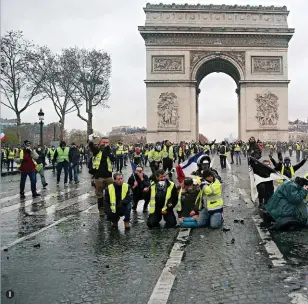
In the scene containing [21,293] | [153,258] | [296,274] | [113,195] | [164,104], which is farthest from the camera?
[164,104]

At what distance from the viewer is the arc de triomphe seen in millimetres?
45094

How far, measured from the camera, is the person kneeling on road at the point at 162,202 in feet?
27.9

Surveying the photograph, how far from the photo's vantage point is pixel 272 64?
151 feet

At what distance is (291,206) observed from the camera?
8.06m

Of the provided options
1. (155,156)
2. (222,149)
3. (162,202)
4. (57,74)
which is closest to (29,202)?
(162,202)

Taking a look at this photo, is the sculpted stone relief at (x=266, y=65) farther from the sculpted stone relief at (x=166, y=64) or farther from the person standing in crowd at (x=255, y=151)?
the person standing in crowd at (x=255, y=151)

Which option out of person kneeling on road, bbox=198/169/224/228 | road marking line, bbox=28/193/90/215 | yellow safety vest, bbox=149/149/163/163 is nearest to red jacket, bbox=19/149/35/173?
road marking line, bbox=28/193/90/215

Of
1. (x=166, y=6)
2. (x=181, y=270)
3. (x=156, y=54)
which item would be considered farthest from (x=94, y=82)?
(x=181, y=270)

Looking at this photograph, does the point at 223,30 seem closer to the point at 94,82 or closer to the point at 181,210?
the point at 94,82

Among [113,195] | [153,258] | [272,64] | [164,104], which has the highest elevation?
[272,64]

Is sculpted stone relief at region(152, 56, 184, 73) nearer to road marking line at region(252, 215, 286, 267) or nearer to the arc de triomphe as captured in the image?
the arc de triomphe

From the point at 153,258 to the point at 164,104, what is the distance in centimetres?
3922

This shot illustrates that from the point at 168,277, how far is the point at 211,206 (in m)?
3.29

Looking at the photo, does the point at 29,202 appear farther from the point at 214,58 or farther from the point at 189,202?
the point at 214,58
